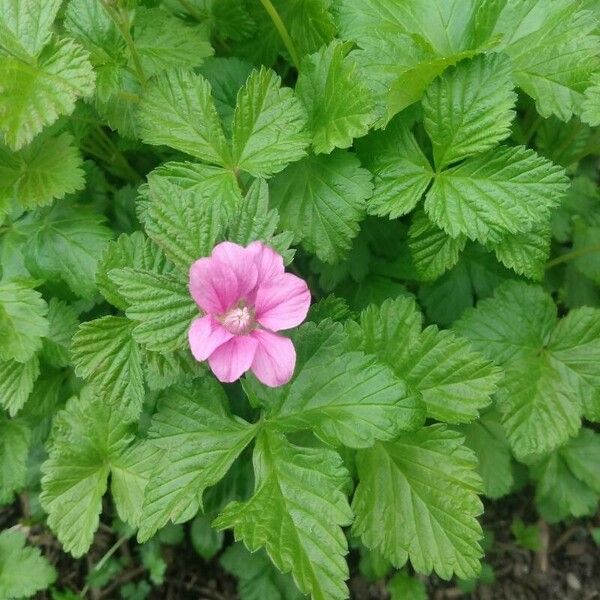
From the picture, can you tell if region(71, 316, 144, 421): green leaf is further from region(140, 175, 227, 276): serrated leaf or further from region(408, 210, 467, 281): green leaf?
region(408, 210, 467, 281): green leaf

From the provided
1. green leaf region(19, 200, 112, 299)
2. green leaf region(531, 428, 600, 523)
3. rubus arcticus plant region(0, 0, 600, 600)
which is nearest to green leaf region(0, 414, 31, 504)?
rubus arcticus plant region(0, 0, 600, 600)

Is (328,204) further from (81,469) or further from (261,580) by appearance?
(261,580)

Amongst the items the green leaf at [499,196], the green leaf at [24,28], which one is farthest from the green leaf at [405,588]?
the green leaf at [24,28]

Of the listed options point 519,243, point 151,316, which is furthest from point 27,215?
point 519,243

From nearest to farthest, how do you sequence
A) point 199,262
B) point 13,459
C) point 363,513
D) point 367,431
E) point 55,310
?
1. point 199,262
2. point 367,431
3. point 363,513
4. point 55,310
5. point 13,459

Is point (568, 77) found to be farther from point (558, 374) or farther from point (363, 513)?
point (363, 513)

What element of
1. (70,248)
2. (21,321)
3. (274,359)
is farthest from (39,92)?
(274,359)
